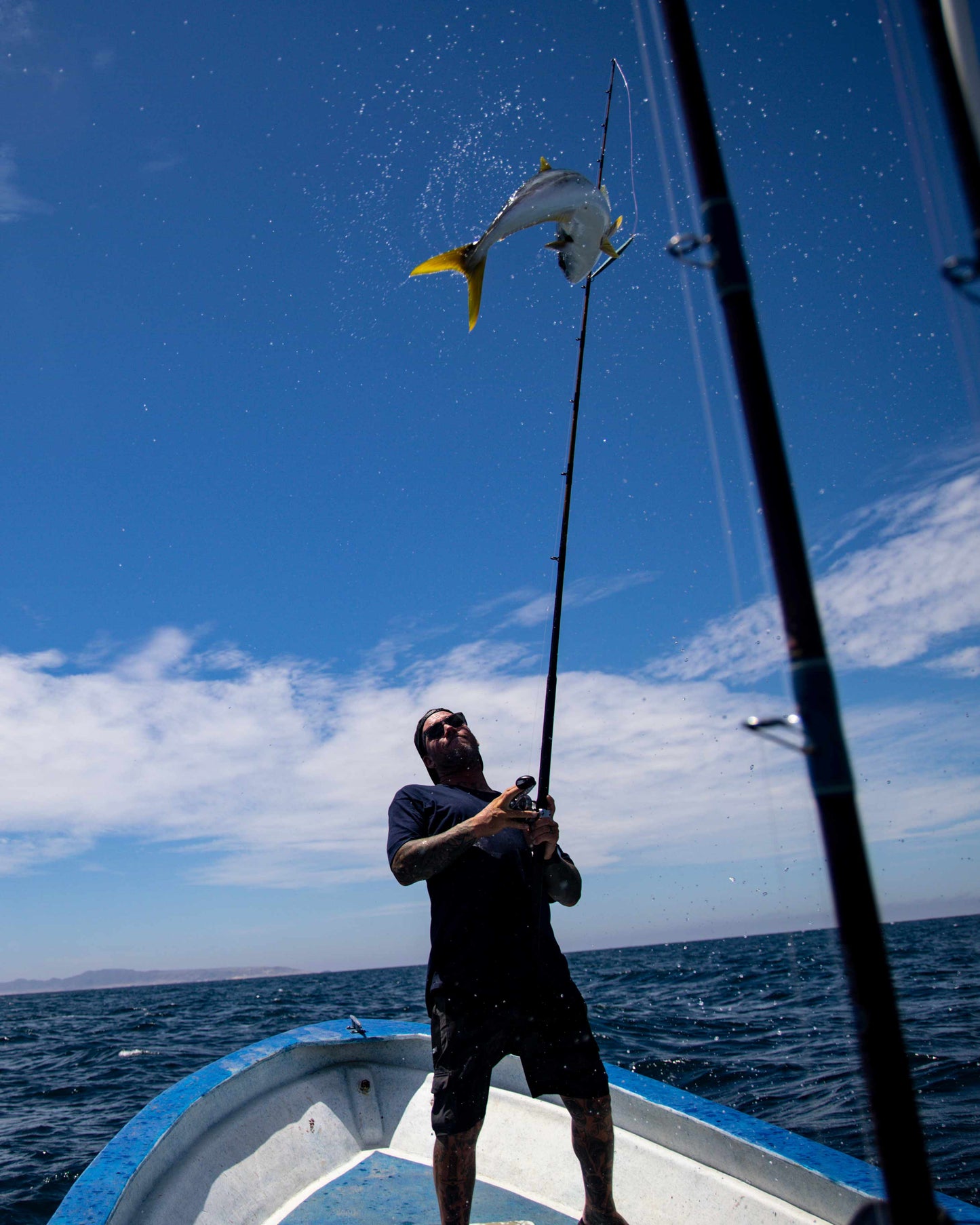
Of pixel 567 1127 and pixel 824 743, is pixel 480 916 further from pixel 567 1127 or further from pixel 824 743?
pixel 824 743

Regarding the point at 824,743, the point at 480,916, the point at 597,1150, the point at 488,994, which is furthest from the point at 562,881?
the point at 824,743

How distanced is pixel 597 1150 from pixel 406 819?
1243 millimetres

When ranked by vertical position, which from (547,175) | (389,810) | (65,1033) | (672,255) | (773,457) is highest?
(547,175)

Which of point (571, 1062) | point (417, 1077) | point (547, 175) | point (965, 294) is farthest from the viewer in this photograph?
point (417, 1077)

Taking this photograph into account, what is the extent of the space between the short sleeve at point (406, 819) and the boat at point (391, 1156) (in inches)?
61.9

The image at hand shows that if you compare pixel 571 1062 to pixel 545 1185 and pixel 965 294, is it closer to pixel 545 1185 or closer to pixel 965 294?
Result: pixel 545 1185

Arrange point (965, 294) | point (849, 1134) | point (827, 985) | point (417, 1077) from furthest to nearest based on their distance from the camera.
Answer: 1. point (827, 985)
2. point (849, 1134)
3. point (417, 1077)
4. point (965, 294)

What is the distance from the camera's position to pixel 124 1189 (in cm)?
293

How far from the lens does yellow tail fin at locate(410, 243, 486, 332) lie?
3172mm

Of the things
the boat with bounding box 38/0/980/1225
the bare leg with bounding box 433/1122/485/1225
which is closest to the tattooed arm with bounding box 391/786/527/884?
the boat with bounding box 38/0/980/1225

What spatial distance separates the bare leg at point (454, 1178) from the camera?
99.4 inches

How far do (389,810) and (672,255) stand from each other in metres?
2.18

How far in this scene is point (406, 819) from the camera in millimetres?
2908

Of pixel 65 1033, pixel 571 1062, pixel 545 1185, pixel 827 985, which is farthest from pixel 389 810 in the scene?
pixel 65 1033
